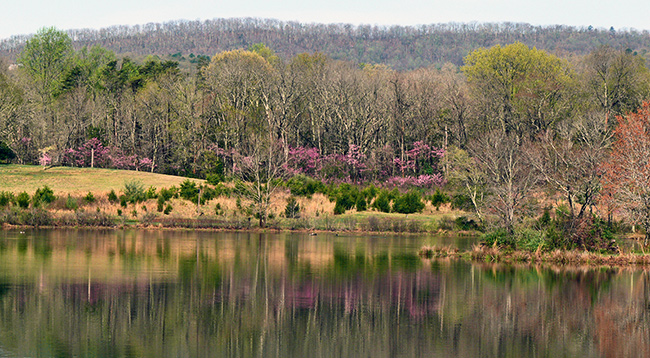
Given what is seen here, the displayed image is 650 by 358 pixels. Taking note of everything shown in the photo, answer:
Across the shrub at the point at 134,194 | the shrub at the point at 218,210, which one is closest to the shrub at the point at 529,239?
the shrub at the point at 218,210

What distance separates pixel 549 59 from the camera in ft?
329

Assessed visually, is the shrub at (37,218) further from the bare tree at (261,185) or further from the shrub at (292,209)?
the shrub at (292,209)

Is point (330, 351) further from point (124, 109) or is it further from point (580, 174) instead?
point (124, 109)

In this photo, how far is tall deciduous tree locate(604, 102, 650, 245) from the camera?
47.1 metres

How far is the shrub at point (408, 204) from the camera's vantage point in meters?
72.8

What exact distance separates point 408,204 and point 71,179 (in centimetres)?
3642

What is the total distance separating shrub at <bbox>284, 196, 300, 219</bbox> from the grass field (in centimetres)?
1555

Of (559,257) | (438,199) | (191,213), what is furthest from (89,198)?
(559,257)

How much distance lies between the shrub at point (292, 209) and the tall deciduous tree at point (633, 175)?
2744cm

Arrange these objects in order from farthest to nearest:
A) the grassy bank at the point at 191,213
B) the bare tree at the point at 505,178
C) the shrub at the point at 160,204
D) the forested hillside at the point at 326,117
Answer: the forested hillside at the point at 326,117 → the shrub at the point at 160,204 → the grassy bank at the point at 191,213 → the bare tree at the point at 505,178

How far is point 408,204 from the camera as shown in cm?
7338

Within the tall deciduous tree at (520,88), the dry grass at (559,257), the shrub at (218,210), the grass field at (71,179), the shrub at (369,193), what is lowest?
the shrub at (218,210)

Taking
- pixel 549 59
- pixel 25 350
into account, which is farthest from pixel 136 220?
pixel 549 59

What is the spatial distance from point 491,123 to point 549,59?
19.3 m
